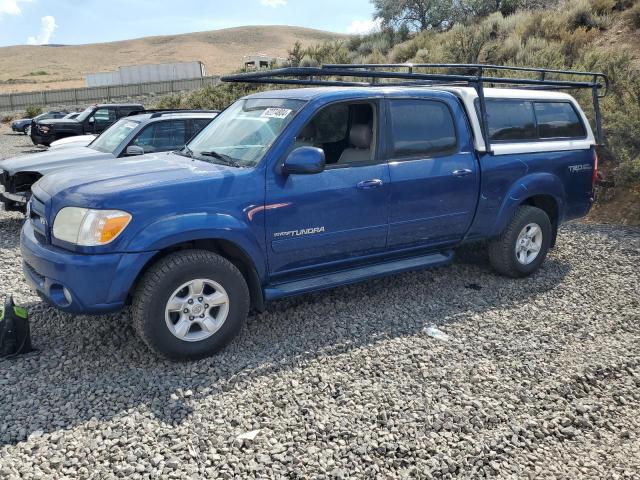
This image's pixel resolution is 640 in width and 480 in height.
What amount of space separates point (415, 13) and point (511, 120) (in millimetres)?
25743

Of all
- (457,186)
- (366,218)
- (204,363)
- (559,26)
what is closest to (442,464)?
(204,363)

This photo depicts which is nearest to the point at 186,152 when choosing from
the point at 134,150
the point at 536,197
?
the point at 134,150

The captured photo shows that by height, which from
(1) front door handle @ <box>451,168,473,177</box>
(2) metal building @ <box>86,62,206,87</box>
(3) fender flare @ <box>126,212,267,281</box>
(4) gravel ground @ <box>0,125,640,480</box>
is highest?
(2) metal building @ <box>86,62,206,87</box>

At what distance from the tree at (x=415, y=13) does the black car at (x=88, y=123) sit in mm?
16144

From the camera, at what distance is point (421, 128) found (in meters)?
5.09

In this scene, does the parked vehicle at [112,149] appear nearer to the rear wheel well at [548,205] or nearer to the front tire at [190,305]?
the front tire at [190,305]

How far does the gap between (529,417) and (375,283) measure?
2457 millimetres

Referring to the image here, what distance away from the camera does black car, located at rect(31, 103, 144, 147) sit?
17.8 meters

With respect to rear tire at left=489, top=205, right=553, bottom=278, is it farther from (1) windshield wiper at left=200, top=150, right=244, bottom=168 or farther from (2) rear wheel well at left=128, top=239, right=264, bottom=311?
(1) windshield wiper at left=200, top=150, right=244, bottom=168

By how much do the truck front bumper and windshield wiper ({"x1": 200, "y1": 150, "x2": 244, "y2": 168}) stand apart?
997mm

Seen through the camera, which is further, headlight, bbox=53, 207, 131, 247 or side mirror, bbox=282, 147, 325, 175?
side mirror, bbox=282, 147, 325, 175

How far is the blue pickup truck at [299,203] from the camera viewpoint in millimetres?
3846

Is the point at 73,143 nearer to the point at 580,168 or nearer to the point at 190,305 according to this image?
the point at 190,305

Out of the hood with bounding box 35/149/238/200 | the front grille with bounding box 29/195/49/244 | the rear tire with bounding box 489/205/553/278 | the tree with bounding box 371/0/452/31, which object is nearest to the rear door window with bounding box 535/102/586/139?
the rear tire with bounding box 489/205/553/278
